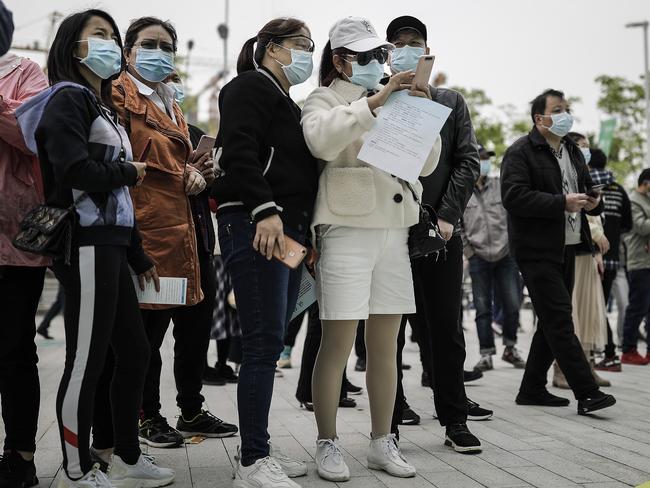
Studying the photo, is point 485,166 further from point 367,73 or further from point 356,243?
point 356,243

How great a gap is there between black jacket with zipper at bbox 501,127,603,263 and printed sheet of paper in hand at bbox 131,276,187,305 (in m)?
2.81

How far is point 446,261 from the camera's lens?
448 centimetres

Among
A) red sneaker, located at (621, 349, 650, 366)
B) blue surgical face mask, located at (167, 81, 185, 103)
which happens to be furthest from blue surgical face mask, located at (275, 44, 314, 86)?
red sneaker, located at (621, 349, 650, 366)

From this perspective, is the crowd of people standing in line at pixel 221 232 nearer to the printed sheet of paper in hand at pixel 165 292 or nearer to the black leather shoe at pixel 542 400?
the printed sheet of paper in hand at pixel 165 292

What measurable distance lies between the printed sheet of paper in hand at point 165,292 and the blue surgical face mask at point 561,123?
10.7 ft

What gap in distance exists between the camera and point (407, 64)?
447 centimetres

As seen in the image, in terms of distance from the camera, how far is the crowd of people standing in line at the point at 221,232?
3221 mm

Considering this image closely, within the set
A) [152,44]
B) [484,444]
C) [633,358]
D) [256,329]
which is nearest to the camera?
[256,329]

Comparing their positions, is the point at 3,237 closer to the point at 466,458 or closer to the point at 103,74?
the point at 103,74

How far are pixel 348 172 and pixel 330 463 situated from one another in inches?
53.7

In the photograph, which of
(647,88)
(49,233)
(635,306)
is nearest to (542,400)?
(635,306)

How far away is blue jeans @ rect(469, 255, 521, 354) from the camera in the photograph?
867 centimetres

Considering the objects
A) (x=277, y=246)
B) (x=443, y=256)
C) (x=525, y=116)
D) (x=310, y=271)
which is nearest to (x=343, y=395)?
(x=443, y=256)

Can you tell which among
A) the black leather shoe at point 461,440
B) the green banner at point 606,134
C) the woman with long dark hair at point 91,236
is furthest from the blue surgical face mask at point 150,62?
the green banner at point 606,134
